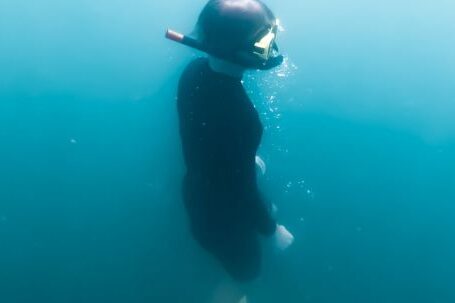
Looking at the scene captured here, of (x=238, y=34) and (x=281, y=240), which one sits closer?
(x=238, y=34)

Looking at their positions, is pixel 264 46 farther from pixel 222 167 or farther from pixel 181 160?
pixel 181 160

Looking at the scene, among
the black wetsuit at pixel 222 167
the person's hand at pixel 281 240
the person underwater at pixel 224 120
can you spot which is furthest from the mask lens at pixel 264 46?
the person's hand at pixel 281 240

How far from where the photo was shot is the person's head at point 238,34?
83.8 inches

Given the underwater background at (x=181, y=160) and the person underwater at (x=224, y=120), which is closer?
the person underwater at (x=224, y=120)

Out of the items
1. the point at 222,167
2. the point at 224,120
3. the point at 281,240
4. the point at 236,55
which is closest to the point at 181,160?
the point at 281,240

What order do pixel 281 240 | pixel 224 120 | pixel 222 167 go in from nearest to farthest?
pixel 224 120 < pixel 222 167 < pixel 281 240

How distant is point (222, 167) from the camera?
8.93ft

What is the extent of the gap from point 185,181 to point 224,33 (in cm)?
142

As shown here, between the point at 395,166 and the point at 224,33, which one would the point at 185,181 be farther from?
the point at 395,166

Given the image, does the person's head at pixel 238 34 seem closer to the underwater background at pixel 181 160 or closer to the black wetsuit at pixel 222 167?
the black wetsuit at pixel 222 167

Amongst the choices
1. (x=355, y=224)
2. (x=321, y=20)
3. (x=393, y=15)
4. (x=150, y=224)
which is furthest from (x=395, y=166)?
(x=393, y=15)

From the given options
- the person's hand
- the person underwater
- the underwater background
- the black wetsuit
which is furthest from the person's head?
the underwater background

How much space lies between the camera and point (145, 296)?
886cm

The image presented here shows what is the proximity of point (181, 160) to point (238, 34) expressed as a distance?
5.25 m
